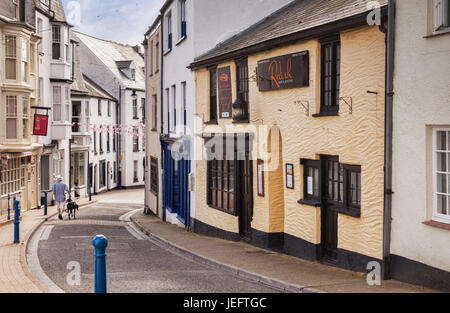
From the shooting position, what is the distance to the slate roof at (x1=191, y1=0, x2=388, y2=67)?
11.9 metres

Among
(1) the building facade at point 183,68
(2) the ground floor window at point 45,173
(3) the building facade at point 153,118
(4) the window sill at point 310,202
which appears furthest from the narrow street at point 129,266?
(2) the ground floor window at point 45,173

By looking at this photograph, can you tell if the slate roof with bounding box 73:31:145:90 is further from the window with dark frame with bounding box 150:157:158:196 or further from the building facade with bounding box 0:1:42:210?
the building facade with bounding box 0:1:42:210

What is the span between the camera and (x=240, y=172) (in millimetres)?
16766

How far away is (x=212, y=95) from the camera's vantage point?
18.8 metres

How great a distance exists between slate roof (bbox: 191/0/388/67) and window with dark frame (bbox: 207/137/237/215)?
3.10 m

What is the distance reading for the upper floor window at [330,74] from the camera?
1229cm

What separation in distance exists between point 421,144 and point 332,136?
110 inches

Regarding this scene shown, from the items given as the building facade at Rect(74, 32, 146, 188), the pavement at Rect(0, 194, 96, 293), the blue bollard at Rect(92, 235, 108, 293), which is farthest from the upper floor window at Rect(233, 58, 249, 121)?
the building facade at Rect(74, 32, 146, 188)

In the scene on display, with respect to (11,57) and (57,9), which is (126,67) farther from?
(11,57)

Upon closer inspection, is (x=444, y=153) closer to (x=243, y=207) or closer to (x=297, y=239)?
(x=297, y=239)

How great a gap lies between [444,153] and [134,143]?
50.2m

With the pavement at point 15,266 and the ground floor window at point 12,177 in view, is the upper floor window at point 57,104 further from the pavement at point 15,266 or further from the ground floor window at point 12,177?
the pavement at point 15,266

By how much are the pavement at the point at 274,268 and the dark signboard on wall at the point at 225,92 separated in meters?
3.86

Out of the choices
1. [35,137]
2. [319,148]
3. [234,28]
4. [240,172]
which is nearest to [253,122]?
[240,172]
